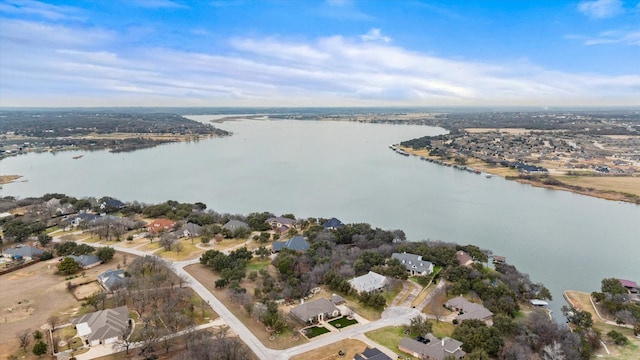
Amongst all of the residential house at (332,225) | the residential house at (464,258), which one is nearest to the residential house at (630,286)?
the residential house at (464,258)

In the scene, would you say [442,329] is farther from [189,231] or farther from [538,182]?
[538,182]

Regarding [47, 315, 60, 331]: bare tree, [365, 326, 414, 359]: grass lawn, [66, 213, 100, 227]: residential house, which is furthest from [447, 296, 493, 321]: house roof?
[66, 213, 100, 227]: residential house

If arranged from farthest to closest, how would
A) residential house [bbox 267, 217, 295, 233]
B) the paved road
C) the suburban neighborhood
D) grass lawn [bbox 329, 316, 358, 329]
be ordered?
residential house [bbox 267, 217, 295, 233]
grass lawn [bbox 329, 316, 358, 329]
the suburban neighborhood
the paved road

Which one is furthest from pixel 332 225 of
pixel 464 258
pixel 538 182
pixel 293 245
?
pixel 538 182

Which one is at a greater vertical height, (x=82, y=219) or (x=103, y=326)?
(x=103, y=326)

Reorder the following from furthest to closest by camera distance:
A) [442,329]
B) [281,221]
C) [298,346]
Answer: [281,221]
[442,329]
[298,346]

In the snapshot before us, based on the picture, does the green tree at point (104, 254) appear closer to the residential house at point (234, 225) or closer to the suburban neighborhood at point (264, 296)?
the suburban neighborhood at point (264, 296)

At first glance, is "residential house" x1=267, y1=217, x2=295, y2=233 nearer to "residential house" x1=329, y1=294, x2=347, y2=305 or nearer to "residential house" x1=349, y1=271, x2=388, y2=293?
"residential house" x1=349, y1=271, x2=388, y2=293

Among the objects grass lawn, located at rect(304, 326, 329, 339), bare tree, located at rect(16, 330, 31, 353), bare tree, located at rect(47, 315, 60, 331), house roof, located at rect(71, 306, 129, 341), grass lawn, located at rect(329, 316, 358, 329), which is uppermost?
house roof, located at rect(71, 306, 129, 341)
